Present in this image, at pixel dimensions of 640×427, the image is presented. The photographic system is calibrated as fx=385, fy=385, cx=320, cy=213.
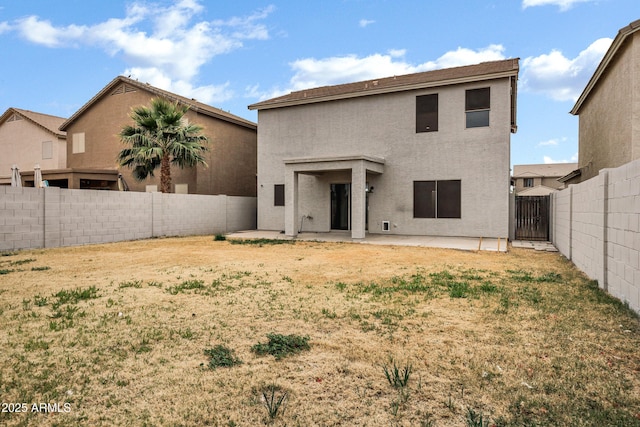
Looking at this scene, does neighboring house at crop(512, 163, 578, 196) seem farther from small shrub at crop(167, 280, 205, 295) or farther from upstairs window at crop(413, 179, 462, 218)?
small shrub at crop(167, 280, 205, 295)

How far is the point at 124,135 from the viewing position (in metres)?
18.4


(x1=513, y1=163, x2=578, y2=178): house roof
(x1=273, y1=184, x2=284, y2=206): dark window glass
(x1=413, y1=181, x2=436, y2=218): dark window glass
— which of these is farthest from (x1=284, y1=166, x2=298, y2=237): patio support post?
(x1=513, y1=163, x2=578, y2=178): house roof

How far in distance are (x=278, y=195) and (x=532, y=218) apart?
1157 centimetres

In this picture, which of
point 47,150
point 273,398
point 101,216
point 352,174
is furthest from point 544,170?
point 273,398

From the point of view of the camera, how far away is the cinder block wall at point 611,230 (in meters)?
5.11

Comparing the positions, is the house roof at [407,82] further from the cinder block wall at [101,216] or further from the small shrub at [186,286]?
the small shrub at [186,286]

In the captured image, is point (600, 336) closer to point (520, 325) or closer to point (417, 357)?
point (520, 325)

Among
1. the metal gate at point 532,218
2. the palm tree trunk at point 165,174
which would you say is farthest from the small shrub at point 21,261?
the metal gate at point 532,218

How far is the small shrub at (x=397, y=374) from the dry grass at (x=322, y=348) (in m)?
0.05

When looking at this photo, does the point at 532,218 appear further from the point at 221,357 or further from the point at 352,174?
the point at 221,357

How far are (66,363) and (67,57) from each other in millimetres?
21330

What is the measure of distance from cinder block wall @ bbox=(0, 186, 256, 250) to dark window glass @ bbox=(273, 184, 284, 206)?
265 centimetres

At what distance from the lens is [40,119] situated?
2900 centimetres

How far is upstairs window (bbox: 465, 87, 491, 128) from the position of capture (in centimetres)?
1537
